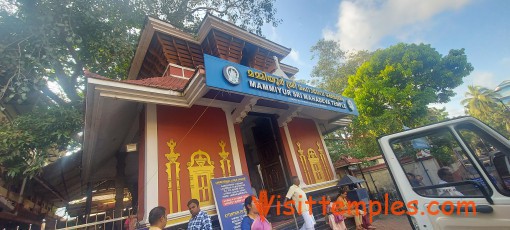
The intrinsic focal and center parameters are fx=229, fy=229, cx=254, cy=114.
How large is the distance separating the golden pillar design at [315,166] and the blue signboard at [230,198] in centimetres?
337

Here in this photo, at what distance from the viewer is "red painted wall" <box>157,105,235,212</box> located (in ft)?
16.9

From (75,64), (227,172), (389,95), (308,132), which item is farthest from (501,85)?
(75,64)

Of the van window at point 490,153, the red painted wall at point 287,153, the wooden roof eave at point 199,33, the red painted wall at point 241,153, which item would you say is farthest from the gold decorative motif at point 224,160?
the van window at point 490,153

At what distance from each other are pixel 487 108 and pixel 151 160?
43.5 metres

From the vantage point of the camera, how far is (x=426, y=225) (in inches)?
107

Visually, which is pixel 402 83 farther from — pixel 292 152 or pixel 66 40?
pixel 66 40

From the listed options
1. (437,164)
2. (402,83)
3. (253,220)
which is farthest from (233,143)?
(402,83)

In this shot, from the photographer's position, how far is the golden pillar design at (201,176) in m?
5.37

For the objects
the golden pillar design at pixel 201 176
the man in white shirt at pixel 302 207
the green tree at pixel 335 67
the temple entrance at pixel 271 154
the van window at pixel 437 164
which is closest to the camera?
the van window at pixel 437 164

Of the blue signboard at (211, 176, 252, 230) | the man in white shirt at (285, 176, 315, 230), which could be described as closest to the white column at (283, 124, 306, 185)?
the man in white shirt at (285, 176, 315, 230)

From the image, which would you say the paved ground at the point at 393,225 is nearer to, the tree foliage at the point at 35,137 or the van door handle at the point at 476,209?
the van door handle at the point at 476,209

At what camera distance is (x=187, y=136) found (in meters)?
5.80

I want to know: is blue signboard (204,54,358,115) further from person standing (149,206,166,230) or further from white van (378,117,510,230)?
white van (378,117,510,230)

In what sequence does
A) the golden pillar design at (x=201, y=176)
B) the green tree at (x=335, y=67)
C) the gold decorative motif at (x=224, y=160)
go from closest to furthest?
1. the golden pillar design at (x=201, y=176)
2. the gold decorative motif at (x=224, y=160)
3. the green tree at (x=335, y=67)
